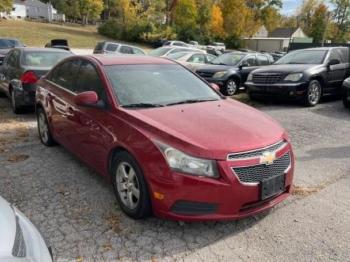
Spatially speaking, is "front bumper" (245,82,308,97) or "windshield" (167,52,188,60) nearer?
"front bumper" (245,82,308,97)

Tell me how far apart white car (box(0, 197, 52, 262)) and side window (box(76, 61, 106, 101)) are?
194 centimetres

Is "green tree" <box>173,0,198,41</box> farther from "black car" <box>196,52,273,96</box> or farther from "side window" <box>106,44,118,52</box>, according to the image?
"black car" <box>196,52,273,96</box>

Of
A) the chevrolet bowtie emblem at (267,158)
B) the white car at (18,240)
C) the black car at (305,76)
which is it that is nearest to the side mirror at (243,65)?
the black car at (305,76)

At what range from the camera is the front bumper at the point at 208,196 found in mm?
3102

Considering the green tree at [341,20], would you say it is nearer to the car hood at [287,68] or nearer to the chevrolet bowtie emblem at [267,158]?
the car hood at [287,68]

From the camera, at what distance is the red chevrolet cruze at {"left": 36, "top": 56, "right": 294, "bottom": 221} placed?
10.3 ft

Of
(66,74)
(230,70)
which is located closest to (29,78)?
(66,74)

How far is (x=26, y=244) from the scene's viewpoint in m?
2.18

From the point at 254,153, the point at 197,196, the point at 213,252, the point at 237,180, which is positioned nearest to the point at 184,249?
the point at 213,252

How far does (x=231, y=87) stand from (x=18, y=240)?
404 inches

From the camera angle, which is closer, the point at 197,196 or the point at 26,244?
the point at 26,244

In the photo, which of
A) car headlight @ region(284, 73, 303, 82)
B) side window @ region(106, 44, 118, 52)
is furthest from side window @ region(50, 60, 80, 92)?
side window @ region(106, 44, 118, 52)

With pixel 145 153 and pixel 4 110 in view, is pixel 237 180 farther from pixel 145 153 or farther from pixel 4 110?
pixel 4 110

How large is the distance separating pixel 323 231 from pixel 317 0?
7553 cm
